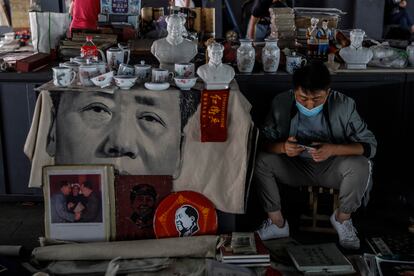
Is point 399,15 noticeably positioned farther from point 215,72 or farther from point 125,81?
point 125,81

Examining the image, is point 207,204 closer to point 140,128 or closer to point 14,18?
point 140,128

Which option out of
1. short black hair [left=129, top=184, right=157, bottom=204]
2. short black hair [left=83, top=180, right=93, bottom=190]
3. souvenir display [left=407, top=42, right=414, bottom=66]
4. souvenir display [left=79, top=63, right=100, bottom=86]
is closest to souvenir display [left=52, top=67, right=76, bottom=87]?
souvenir display [left=79, top=63, right=100, bottom=86]

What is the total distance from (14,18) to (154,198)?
15.9ft

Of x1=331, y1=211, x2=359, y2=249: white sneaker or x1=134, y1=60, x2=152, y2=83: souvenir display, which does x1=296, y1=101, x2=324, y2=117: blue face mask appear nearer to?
x1=331, y1=211, x2=359, y2=249: white sneaker

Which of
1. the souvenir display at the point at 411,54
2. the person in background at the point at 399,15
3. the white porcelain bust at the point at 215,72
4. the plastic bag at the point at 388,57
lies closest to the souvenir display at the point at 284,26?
the plastic bag at the point at 388,57

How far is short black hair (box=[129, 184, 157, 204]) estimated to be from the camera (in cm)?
293

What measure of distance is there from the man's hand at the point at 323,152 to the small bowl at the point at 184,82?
2.24 ft

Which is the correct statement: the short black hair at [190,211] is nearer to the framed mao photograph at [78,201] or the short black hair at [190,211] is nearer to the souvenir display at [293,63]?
the framed mao photograph at [78,201]

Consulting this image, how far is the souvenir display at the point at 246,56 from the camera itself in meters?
3.46

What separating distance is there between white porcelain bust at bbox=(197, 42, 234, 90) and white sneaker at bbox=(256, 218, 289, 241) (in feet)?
2.63

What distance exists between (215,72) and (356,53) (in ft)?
3.71

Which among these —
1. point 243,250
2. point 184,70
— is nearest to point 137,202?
point 243,250

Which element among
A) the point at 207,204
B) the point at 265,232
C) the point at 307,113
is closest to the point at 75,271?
the point at 207,204

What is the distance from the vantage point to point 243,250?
9.06ft
